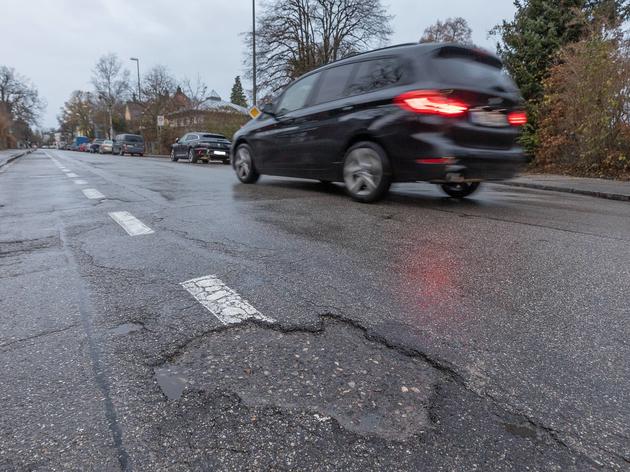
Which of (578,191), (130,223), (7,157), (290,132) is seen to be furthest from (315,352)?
(7,157)

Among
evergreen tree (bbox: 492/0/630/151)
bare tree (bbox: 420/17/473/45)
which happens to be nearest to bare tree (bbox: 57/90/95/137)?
bare tree (bbox: 420/17/473/45)

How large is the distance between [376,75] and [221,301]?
4.02m

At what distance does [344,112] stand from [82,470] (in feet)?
16.6

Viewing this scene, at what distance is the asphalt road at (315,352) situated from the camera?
4.36 ft

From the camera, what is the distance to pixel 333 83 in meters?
5.96

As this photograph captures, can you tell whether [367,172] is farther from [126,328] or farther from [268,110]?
[126,328]

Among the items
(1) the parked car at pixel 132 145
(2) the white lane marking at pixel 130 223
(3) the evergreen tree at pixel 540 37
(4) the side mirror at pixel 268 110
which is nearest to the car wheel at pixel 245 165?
(4) the side mirror at pixel 268 110

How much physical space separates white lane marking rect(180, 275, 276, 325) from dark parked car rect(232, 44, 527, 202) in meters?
3.08

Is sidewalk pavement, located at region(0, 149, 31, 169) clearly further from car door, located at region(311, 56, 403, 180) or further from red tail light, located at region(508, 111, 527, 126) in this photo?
red tail light, located at region(508, 111, 527, 126)

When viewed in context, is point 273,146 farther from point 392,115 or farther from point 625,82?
point 625,82

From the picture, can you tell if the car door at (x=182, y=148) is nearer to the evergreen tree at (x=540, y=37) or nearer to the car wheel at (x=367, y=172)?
the evergreen tree at (x=540, y=37)

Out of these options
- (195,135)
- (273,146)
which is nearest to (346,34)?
(195,135)

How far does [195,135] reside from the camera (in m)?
21.8

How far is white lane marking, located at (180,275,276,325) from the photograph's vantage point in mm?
2201
